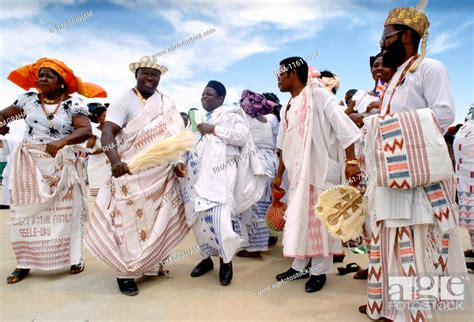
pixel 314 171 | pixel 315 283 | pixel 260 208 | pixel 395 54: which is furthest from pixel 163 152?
pixel 395 54

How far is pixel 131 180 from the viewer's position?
12.5 ft

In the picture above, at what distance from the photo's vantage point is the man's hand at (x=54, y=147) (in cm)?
399

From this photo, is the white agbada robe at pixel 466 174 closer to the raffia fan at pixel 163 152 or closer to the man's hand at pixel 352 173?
the man's hand at pixel 352 173

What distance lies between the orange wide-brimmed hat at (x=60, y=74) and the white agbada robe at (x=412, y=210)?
3.18 metres

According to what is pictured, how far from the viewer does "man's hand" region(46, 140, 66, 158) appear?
3.99 metres

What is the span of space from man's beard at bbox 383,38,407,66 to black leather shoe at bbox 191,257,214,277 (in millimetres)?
2718

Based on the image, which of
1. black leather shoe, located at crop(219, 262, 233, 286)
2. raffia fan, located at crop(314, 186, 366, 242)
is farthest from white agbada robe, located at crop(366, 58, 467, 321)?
black leather shoe, located at crop(219, 262, 233, 286)

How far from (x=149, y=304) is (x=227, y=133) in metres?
1.94

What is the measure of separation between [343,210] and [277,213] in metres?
1.15

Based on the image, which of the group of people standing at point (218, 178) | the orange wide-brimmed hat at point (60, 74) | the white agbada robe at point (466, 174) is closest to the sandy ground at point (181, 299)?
the group of people standing at point (218, 178)

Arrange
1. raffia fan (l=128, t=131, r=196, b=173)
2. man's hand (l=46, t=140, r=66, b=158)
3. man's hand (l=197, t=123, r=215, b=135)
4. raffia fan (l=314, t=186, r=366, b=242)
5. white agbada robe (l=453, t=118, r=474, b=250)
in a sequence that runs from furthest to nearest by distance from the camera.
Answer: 1. white agbada robe (l=453, t=118, r=474, b=250)
2. man's hand (l=197, t=123, r=215, b=135)
3. man's hand (l=46, t=140, r=66, b=158)
4. raffia fan (l=128, t=131, r=196, b=173)
5. raffia fan (l=314, t=186, r=366, b=242)

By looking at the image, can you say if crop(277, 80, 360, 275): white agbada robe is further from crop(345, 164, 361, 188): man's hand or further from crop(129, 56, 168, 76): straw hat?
crop(129, 56, 168, 76): straw hat

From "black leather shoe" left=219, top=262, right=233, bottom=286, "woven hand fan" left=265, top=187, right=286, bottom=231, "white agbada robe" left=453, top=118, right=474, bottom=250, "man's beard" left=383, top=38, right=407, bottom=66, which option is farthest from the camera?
"white agbada robe" left=453, top=118, right=474, bottom=250

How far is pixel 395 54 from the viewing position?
282 cm
